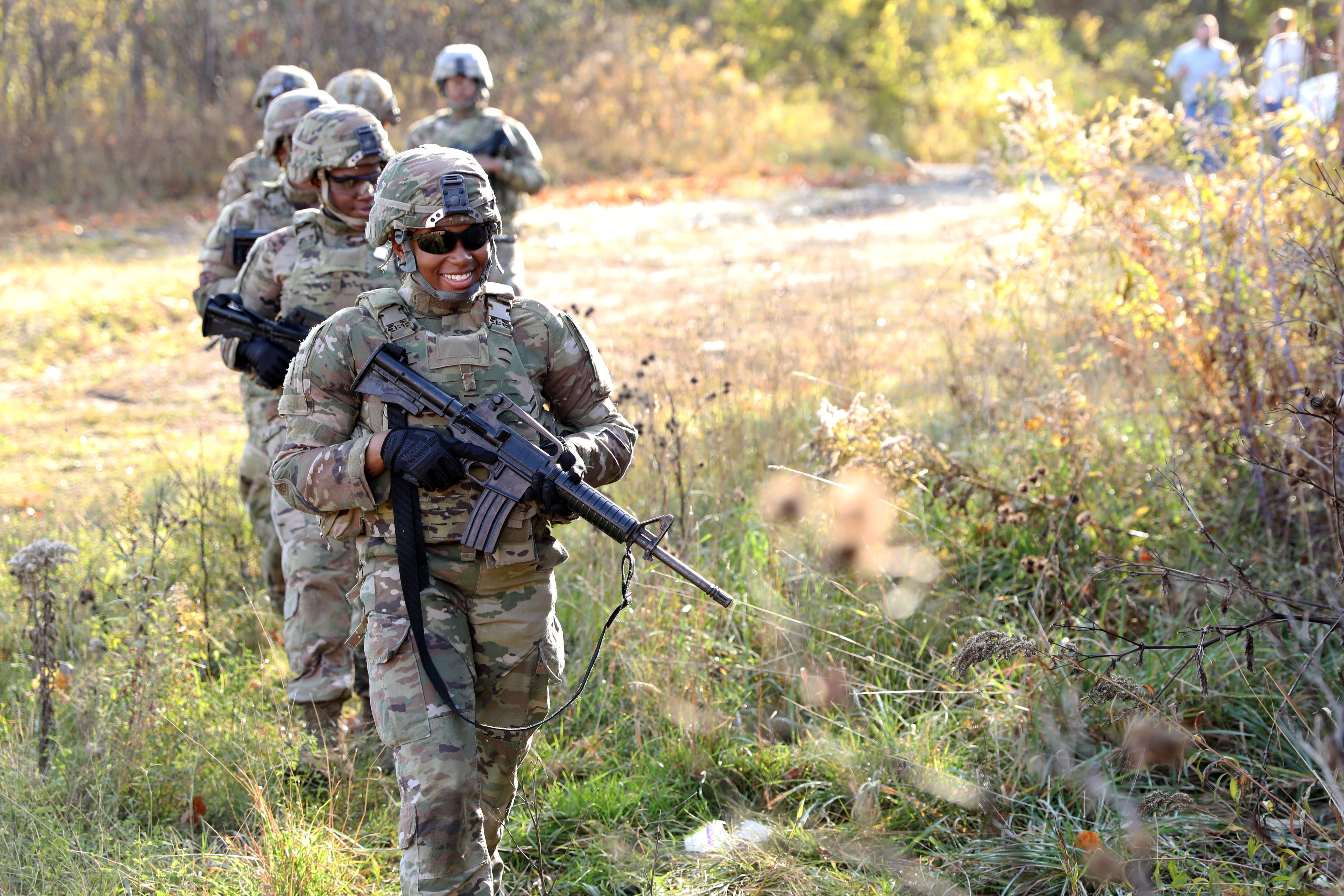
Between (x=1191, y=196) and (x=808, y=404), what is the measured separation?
1.92 m

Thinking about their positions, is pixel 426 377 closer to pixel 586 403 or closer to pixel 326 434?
pixel 326 434

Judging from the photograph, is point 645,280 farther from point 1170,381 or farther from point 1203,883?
point 1203,883

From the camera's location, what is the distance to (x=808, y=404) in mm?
5938

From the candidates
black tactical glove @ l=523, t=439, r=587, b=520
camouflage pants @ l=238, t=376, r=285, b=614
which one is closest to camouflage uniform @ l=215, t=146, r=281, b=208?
camouflage pants @ l=238, t=376, r=285, b=614

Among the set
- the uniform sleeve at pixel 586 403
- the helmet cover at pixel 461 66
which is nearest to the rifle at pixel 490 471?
the uniform sleeve at pixel 586 403

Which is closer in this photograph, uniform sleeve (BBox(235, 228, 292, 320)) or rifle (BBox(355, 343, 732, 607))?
rifle (BBox(355, 343, 732, 607))

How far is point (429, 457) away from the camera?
109 inches

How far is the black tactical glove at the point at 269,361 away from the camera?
4184 mm

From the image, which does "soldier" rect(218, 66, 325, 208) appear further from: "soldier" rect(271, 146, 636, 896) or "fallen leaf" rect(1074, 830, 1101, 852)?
"fallen leaf" rect(1074, 830, 1101, 852)

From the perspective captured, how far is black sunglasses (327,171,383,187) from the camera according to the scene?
4.08 metres

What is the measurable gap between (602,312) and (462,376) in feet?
18.7

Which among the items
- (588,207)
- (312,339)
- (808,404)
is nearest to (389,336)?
(312,339)

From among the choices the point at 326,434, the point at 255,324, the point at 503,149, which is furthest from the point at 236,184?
the point at 326,434

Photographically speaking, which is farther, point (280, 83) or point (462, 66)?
point (462, 66)
